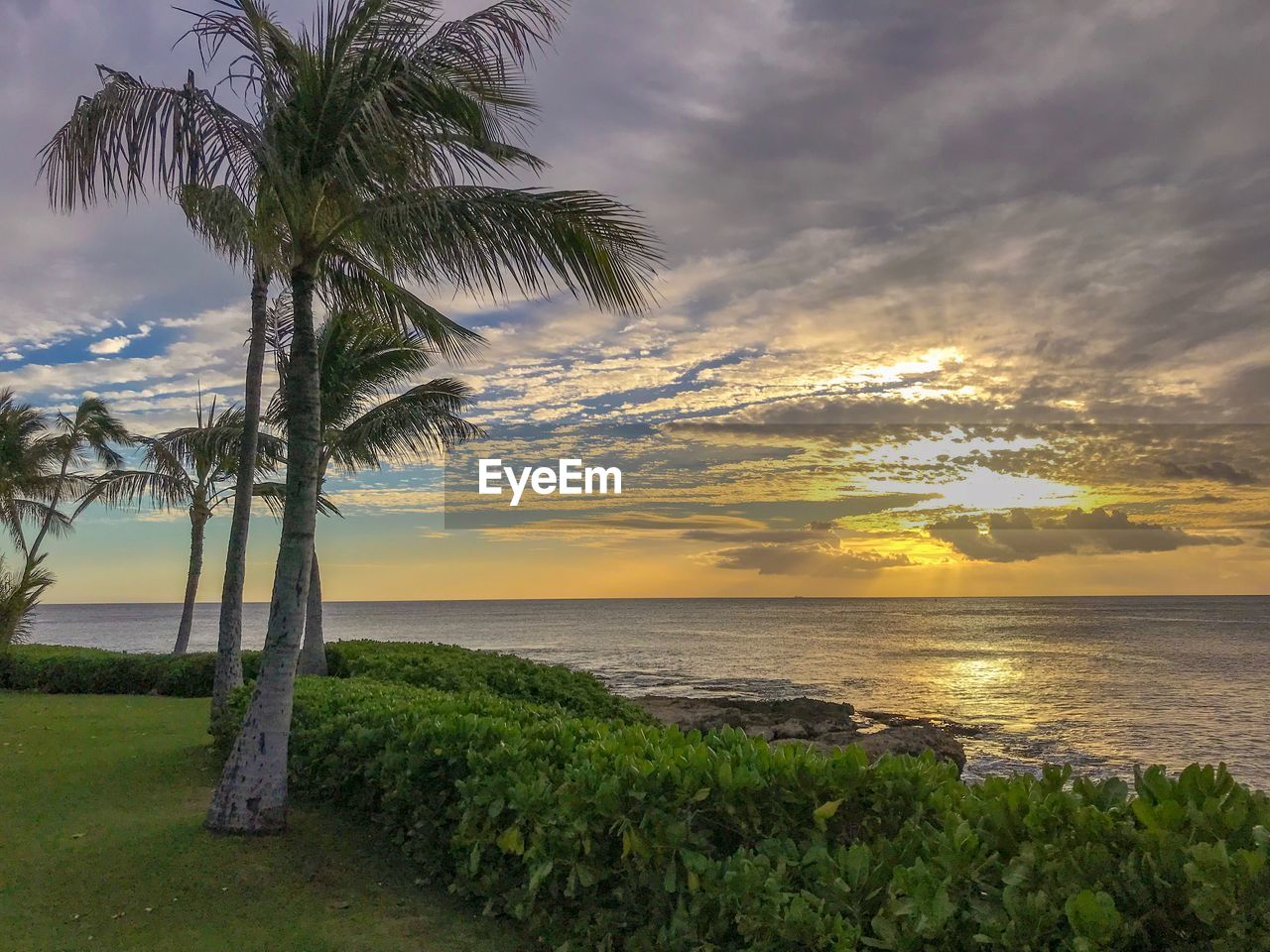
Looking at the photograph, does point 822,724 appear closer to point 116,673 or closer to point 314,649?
point 314,649

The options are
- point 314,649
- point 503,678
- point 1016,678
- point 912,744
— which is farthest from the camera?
point 1016,678

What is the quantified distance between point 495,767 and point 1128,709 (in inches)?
1260

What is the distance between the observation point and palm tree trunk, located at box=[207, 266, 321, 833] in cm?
714

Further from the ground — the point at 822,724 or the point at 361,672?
the point at 361,672

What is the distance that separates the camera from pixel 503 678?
41.7 ft

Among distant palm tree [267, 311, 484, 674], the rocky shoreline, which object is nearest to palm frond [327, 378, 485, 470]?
distant palm tree [267, 311, 484, 674]

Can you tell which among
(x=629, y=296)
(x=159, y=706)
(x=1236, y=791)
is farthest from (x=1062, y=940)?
(x=159, y=706)

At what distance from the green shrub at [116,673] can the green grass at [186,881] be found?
27.7 feet

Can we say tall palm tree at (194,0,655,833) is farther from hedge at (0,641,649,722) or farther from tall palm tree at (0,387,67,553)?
tall palm tree at (0,387,67,553)

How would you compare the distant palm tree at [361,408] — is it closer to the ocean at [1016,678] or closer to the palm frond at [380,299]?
the palm frond at [380,299]

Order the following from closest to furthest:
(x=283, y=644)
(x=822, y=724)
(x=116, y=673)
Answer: (x=283, y=644), (x=116, y=673), (x=822, y=724)

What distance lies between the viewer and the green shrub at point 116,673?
17.7 meters

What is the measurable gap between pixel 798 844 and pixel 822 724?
19876mm

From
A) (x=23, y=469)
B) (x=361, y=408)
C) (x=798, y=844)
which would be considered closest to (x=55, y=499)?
(x=23, y=469)
